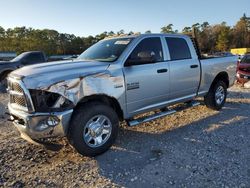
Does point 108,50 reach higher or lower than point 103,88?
higher

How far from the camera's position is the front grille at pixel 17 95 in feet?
14.6

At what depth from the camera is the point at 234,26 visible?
357 feet

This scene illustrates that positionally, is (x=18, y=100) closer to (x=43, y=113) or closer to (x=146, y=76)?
(x=43, y=113)

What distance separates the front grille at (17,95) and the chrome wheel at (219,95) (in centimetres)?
516

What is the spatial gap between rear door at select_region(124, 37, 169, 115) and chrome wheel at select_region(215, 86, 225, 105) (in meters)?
2.31

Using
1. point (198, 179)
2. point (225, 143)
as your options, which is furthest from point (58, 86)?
point (225, 143)

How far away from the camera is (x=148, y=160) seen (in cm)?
470

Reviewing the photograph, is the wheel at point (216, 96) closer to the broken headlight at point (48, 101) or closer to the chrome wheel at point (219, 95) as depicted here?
the chrome wheel at point (219, 95)

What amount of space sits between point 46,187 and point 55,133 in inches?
32.2

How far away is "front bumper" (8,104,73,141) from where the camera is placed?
4305 millimetres

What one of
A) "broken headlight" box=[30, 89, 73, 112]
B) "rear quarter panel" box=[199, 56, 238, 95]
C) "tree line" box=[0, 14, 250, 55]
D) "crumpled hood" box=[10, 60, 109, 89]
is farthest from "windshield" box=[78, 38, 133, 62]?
"tree line" box=[0, 14, 250, 55]

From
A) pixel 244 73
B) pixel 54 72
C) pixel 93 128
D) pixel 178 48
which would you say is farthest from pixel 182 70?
pixel 244 73

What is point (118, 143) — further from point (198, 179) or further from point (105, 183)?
point (198, 179)

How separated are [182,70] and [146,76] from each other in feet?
4.00
